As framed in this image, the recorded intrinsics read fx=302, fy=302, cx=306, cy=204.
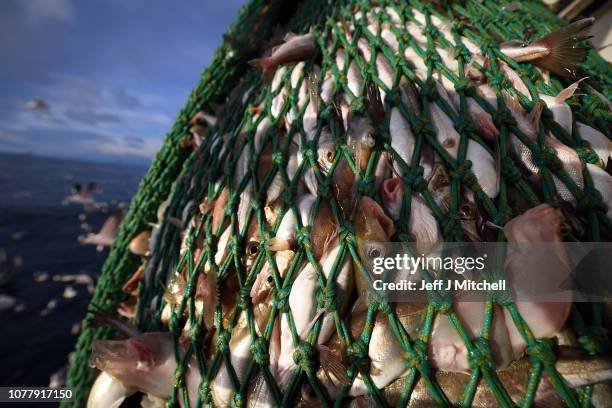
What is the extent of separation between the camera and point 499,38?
137cm

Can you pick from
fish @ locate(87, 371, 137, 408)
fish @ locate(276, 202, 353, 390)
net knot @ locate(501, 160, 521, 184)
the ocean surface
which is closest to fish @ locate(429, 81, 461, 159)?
net knot @ locate(501, 160, 521, 184)

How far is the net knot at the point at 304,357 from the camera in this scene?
32.3 inches

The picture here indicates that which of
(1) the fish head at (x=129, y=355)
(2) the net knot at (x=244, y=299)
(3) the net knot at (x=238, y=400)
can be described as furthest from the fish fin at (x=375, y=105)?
(1) the fish head at (x=129, y=355)

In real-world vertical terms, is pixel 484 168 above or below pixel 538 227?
above

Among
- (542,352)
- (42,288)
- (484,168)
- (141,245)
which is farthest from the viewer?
(42,288)

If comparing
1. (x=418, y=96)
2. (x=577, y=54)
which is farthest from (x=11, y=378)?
(x=577, y=54)

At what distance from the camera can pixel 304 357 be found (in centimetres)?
82

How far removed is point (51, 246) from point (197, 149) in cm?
1346

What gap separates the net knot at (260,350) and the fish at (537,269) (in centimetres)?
66

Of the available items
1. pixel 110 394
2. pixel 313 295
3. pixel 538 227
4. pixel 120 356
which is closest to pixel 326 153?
pixel 313 295

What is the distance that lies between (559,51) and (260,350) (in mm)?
1517

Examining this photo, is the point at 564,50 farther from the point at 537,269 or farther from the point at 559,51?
the point at 537,269

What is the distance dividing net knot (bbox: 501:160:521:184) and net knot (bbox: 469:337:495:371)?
48cm

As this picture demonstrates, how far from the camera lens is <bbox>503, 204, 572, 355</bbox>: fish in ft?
2.40
